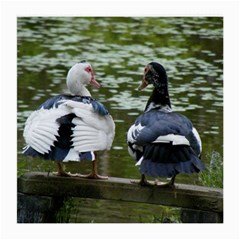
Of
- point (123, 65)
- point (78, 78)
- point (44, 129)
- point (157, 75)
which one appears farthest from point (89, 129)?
point (123, 65)

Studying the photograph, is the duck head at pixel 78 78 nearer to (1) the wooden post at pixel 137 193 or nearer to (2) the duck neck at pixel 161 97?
(2) the duck neck at pixel 161 97

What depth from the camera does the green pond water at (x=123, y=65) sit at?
9.56 m

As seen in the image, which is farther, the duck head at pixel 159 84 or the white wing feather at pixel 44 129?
the duck head at pixel 159 84

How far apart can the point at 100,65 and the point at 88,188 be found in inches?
282

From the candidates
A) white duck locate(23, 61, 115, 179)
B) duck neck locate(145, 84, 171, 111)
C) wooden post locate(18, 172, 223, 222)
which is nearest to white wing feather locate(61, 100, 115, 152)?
white duck locate(23, 61, 115, 179)

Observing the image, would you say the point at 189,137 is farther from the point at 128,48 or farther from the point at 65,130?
the point at 128,48

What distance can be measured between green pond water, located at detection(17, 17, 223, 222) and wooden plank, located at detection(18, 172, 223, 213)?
80cm

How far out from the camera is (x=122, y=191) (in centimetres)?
634

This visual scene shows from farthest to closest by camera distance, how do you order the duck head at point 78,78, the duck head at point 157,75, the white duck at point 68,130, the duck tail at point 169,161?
the duck head at point 78,78, the duck head at point 157,75, the white duck at point 68,130, the duck tail at point 169,161

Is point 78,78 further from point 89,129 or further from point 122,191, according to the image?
point 122,191

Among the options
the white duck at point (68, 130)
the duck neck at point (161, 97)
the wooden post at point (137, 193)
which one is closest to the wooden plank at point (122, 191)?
the wooden post at point (137, 193)

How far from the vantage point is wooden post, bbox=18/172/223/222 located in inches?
247

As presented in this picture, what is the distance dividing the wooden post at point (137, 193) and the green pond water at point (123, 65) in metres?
0.80

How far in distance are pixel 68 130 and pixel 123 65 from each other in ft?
24.2
